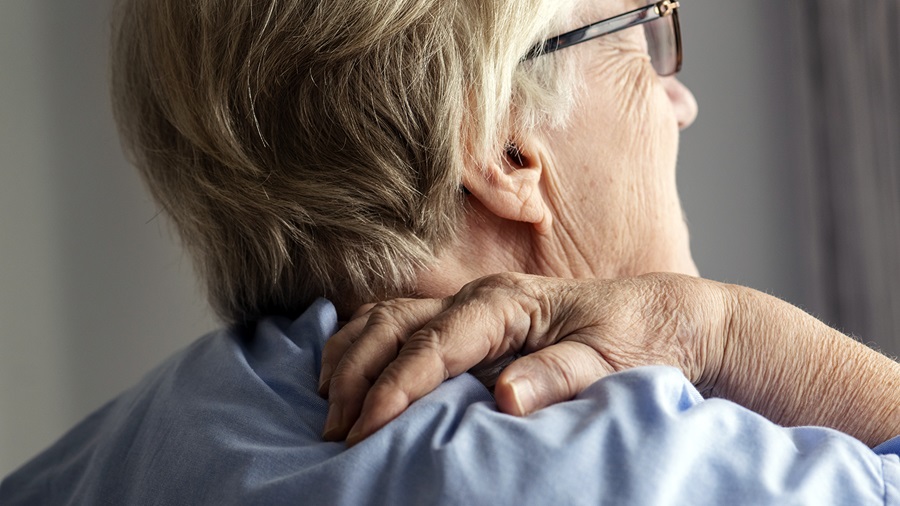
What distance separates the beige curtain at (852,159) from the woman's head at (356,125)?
146 cm

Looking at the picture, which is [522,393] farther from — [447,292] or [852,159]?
[852,159]

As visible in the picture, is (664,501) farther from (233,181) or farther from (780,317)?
(233,181)

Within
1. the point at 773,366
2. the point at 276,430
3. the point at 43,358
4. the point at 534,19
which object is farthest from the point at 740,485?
the point at 43,358

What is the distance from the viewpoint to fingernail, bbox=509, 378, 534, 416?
681 mm

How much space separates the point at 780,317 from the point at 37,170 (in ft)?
6.59

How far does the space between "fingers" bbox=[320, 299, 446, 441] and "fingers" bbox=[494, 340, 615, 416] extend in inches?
4.4

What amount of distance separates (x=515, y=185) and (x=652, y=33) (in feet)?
1.20

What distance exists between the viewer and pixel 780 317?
84 centimetres

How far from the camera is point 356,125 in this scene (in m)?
0.88

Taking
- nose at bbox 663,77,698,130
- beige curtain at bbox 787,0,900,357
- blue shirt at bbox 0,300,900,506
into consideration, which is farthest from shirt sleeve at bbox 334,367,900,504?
beige curtain at bbox 787,0,900,357

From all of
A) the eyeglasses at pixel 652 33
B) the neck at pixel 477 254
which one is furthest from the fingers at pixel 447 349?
the eyeglasses at pixel 652 33

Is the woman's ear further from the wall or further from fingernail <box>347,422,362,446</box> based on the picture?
the wall

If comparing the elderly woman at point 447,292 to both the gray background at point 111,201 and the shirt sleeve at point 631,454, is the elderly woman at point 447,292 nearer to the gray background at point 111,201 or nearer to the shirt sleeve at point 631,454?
the shirt sleeve at point 631,454

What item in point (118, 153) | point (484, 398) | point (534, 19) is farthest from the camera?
point (118, 153)
